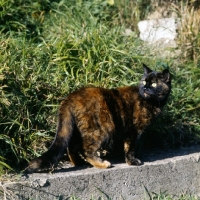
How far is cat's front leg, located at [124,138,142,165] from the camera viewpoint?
18.6ft

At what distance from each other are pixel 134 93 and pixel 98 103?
596 millimetres

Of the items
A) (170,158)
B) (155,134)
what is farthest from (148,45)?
(170,158)

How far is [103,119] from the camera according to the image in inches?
215

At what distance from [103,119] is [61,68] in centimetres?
118

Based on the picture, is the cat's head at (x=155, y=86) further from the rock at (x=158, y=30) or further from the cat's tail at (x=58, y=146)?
the rock at (x=158, y=30)

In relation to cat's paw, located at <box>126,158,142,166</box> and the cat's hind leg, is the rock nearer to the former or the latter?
cat's paw, located at <box>126,158,142,166</box>

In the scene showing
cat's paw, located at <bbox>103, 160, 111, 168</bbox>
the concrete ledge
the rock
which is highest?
the rock

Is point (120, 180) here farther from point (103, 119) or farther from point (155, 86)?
point (155, 86)

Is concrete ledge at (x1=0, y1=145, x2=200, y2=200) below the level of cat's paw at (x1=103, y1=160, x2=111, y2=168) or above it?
below

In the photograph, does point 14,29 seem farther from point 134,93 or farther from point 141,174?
point 141,174

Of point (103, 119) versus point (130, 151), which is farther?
point (130, 151)

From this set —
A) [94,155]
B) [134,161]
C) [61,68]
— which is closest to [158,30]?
[61,68]

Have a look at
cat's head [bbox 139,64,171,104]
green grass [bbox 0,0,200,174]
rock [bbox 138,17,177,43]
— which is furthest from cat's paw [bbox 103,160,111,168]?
rock [bbox 138,17,177,43]

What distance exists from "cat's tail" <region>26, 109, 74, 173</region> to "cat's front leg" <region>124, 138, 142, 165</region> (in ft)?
2.42
